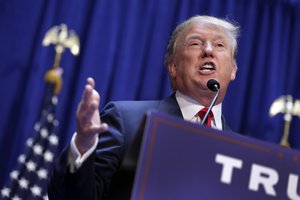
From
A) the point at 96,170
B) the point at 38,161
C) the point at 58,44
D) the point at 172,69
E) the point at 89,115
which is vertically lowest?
the point at 38,161

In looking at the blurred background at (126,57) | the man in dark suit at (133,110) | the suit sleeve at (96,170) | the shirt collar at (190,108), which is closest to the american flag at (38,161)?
the blurred background at (126,57)

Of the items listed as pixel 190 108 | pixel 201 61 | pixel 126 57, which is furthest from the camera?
pixel 126 57

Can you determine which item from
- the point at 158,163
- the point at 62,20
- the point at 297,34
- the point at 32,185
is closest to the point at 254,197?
the point at 158,163

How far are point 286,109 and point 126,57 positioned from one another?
5.72ft

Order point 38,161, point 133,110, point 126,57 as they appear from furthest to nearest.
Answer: point 126,57
point 38,161
point 133,110

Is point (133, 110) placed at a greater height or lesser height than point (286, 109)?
lesser

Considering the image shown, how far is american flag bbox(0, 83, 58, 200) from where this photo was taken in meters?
3.46

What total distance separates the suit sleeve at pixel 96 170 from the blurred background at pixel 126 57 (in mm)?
2455

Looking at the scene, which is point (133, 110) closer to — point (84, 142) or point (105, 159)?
point (105, 159)

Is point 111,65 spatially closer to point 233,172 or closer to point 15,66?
point 15,66

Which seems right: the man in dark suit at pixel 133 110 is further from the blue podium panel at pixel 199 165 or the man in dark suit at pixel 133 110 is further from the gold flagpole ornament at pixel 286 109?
the gold flagpole ornament at pixel 286 109

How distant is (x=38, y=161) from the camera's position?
359cm

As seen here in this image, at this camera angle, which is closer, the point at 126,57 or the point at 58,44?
the point at 58,44

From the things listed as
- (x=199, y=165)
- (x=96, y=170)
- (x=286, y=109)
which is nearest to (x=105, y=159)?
(x=96, y=170)
